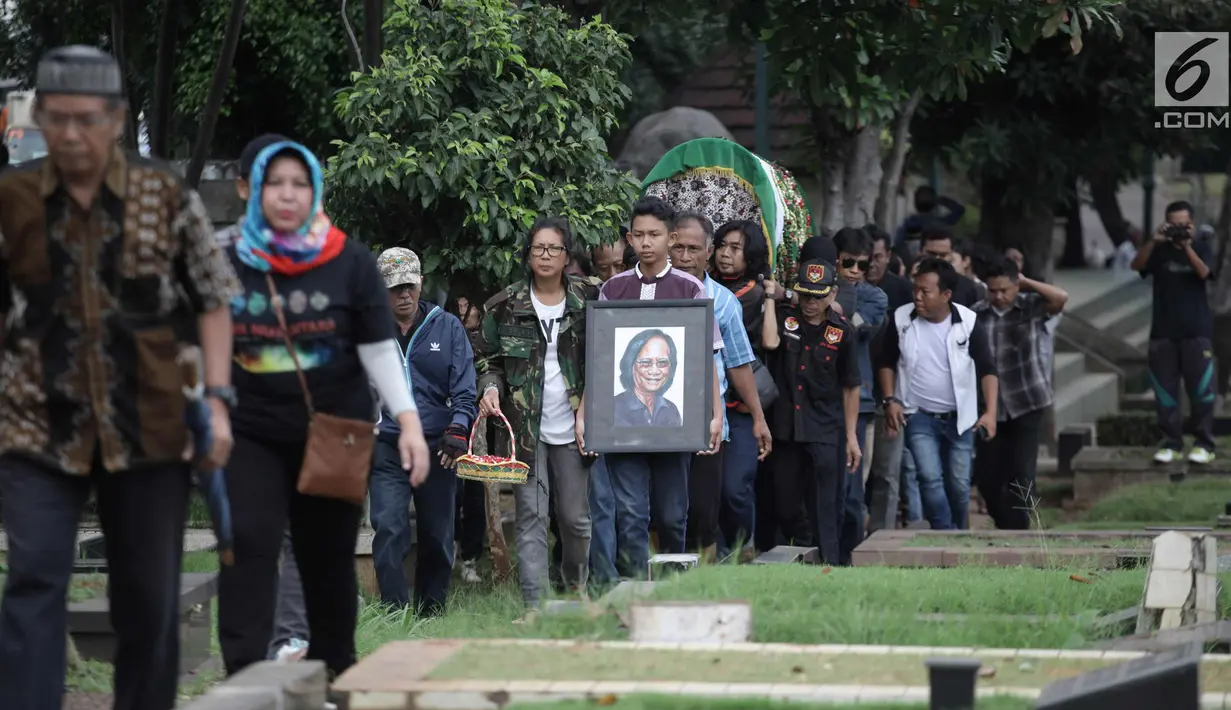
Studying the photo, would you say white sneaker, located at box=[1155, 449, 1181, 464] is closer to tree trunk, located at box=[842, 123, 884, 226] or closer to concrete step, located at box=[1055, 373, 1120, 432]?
tree trunk, located at box=[842, 123, 884, 226]

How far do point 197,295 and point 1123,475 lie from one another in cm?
→ 1290

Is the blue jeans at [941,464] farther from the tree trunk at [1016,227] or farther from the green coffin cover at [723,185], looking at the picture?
the tree trunk at [1016,227]

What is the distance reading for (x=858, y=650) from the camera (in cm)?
608

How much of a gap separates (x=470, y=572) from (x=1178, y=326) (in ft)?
24.1

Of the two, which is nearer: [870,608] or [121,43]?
[870,608]

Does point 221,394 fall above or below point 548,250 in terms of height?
below

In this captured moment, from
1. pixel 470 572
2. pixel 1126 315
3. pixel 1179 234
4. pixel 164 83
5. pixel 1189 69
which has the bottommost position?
pixel 470 572

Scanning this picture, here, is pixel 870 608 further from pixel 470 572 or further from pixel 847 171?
pixel 847 171

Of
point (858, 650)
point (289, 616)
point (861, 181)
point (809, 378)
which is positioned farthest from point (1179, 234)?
point (858, 650)

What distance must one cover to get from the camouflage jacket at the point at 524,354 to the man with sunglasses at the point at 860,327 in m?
3.03

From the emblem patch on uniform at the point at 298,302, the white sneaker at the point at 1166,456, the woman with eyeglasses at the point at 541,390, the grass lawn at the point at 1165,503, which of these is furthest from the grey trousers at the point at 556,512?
the white sneaker at the point at 1166,456

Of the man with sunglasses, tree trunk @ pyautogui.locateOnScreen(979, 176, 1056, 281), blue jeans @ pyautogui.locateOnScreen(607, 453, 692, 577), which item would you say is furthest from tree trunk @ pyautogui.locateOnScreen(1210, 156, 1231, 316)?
blue jeans @ pyautogui.locateOnScreen(607, 453, 692, 577)

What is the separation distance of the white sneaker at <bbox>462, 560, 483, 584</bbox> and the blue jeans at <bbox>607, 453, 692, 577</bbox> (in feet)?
6.06

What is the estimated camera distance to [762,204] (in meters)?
12.7
